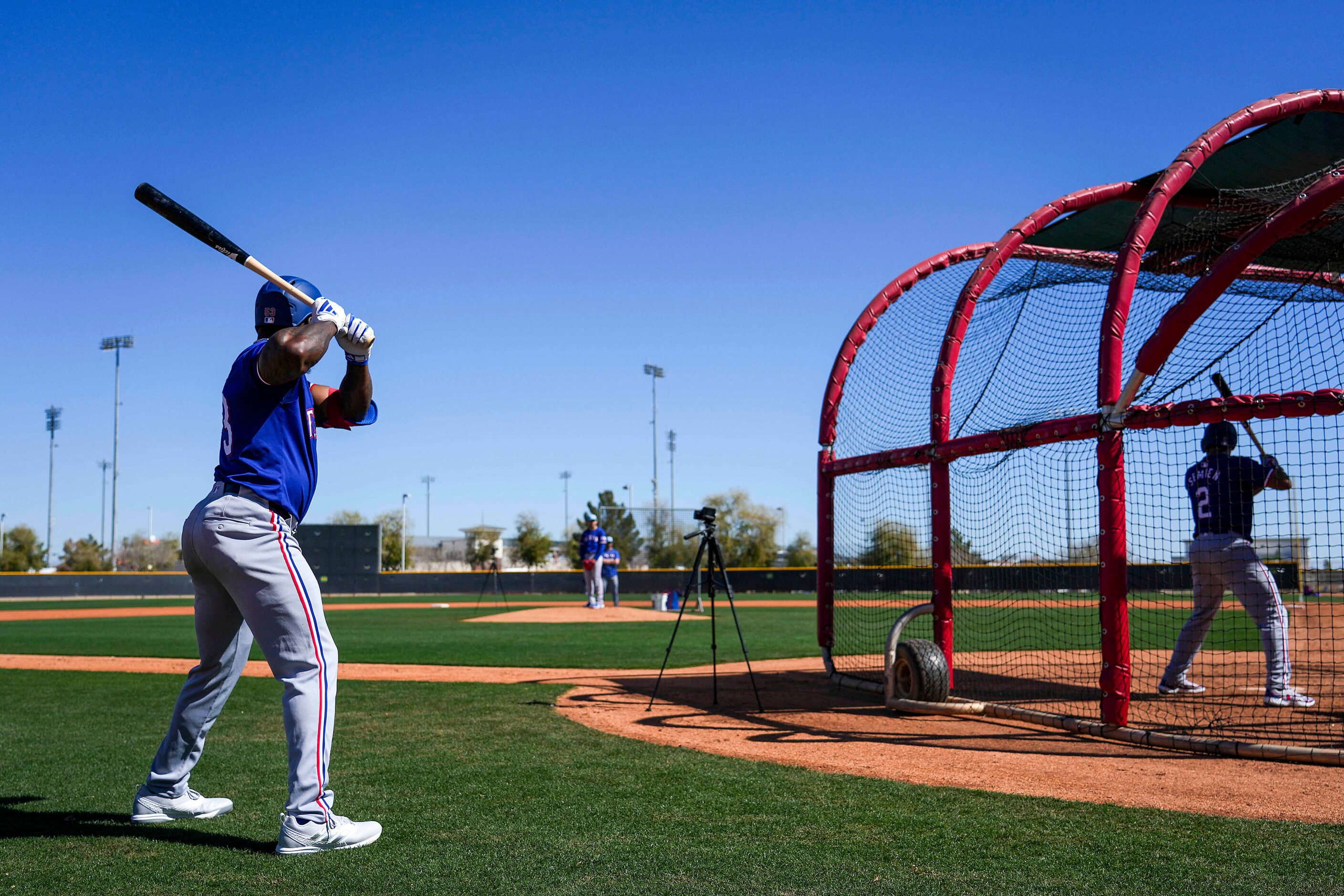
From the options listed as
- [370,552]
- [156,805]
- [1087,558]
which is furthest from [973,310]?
[370,552]

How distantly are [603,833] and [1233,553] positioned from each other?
563 cm

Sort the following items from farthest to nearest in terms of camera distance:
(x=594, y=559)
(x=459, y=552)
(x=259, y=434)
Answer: (x=459, y=552) → (x=594, y=559) → (x=259, y=434)

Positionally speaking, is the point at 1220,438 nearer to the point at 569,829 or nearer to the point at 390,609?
the point at 569,829

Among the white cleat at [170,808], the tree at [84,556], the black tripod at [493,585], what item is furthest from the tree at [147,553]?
the white cleat at [170,808]

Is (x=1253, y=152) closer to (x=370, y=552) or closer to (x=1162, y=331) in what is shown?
(x=1162, y=331)

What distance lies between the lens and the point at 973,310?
791 centimetres

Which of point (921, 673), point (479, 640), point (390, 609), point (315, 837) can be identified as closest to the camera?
point (315, 837)

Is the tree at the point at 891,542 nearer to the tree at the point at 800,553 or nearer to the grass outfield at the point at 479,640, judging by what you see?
the grass outfield at the point at 479,640

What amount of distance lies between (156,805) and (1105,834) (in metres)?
3.74

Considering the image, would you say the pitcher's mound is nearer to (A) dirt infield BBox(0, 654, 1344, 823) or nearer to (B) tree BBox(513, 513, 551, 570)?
(A) dirt infield BBox(0, 654, 1344, 823)

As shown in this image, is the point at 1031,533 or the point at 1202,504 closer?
the point at 1202,504

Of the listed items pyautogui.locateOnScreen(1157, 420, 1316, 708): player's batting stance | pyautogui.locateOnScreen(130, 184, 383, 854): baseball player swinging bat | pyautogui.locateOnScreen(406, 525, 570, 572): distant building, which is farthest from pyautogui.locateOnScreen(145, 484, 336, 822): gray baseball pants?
pyautogui.locateOnScreen(406, 525, 570, 572): distant building

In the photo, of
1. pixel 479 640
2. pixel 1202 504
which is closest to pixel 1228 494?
pixel 1202 504

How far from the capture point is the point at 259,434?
3.68 m
